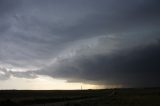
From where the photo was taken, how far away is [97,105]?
6166 cm

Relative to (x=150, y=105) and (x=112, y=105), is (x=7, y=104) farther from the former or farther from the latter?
(x=150, y=105)

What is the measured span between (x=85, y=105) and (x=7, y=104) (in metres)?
14.7

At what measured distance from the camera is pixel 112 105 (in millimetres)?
61406

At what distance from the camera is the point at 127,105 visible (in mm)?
60094

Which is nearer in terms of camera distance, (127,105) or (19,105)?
(127,105)

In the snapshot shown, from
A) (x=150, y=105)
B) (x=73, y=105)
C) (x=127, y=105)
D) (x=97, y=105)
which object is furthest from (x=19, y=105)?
(x=150, y=105)

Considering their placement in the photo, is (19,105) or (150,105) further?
(19,105)

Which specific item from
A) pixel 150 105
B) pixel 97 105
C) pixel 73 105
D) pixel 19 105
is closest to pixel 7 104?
pixel 19 105

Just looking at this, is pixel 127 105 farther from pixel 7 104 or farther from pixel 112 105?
pixel 7 104

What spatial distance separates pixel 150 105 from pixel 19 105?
2577 centimetres

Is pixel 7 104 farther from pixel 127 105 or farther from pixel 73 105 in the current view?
pixel 127 105

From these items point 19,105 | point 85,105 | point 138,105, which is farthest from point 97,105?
point 19,105

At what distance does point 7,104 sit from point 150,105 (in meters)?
26.4

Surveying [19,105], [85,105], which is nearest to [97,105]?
[85,105]
